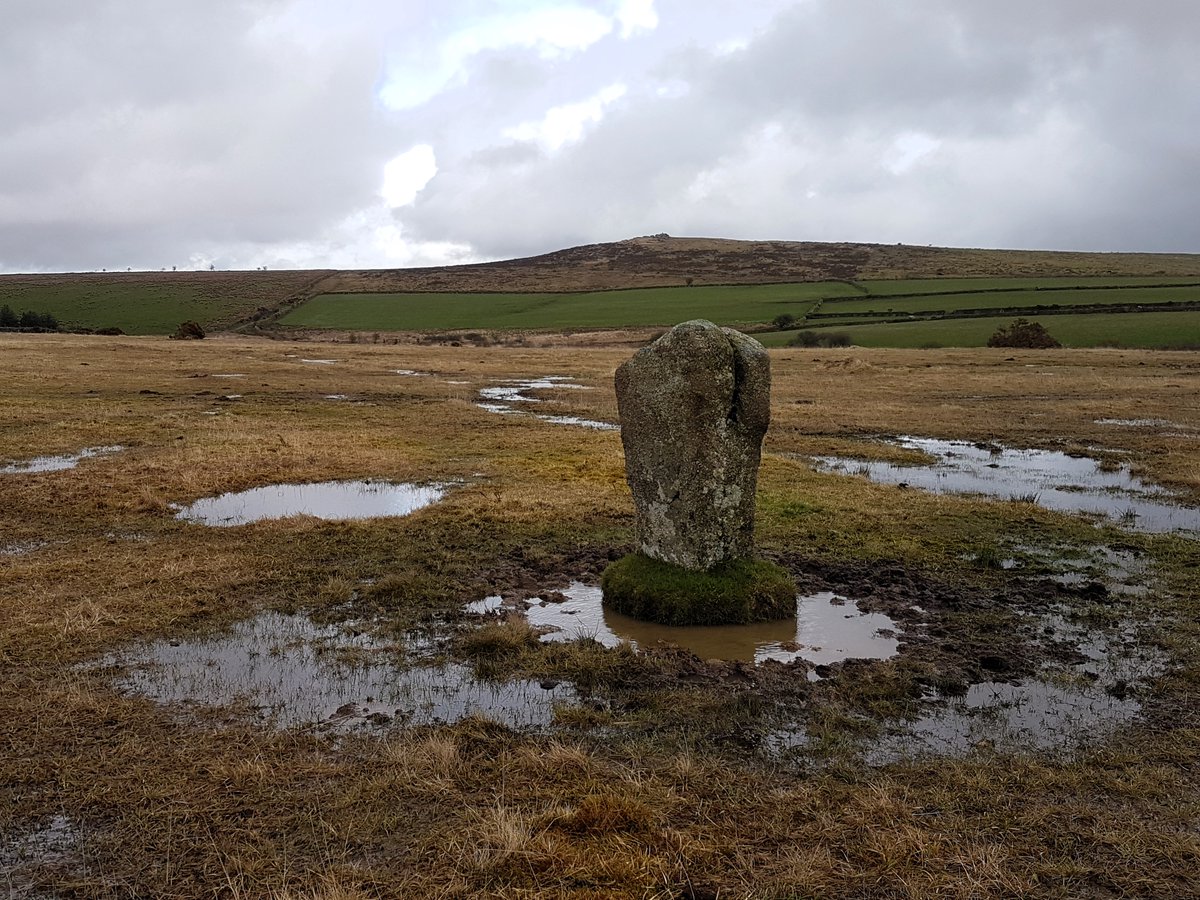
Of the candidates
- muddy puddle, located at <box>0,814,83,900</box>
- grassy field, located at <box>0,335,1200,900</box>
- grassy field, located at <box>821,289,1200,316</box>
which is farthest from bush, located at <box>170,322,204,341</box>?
muddy puddle, located at <box>0,814,83,900</box>

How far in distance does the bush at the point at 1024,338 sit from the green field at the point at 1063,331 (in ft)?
5.93

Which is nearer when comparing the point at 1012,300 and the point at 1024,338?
the point at 1024,338

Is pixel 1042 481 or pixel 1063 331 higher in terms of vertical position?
pixel 1063 331

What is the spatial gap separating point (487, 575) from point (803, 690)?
5382 mm

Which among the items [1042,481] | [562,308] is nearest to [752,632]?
[1042,481]

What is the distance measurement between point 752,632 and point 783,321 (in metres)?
85.0

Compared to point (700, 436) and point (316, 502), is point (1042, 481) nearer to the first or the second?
point (700, 436)

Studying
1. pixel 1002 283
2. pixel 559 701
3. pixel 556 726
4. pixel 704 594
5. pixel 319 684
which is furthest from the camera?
pixel 1002 283

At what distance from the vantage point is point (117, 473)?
1884cm

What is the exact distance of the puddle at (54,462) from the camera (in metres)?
19.4

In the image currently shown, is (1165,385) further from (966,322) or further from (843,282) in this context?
(843,282)

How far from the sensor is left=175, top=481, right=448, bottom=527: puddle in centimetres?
1627

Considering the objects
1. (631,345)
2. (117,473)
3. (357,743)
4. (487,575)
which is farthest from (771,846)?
(631,345)

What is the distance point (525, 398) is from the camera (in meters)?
38.6
